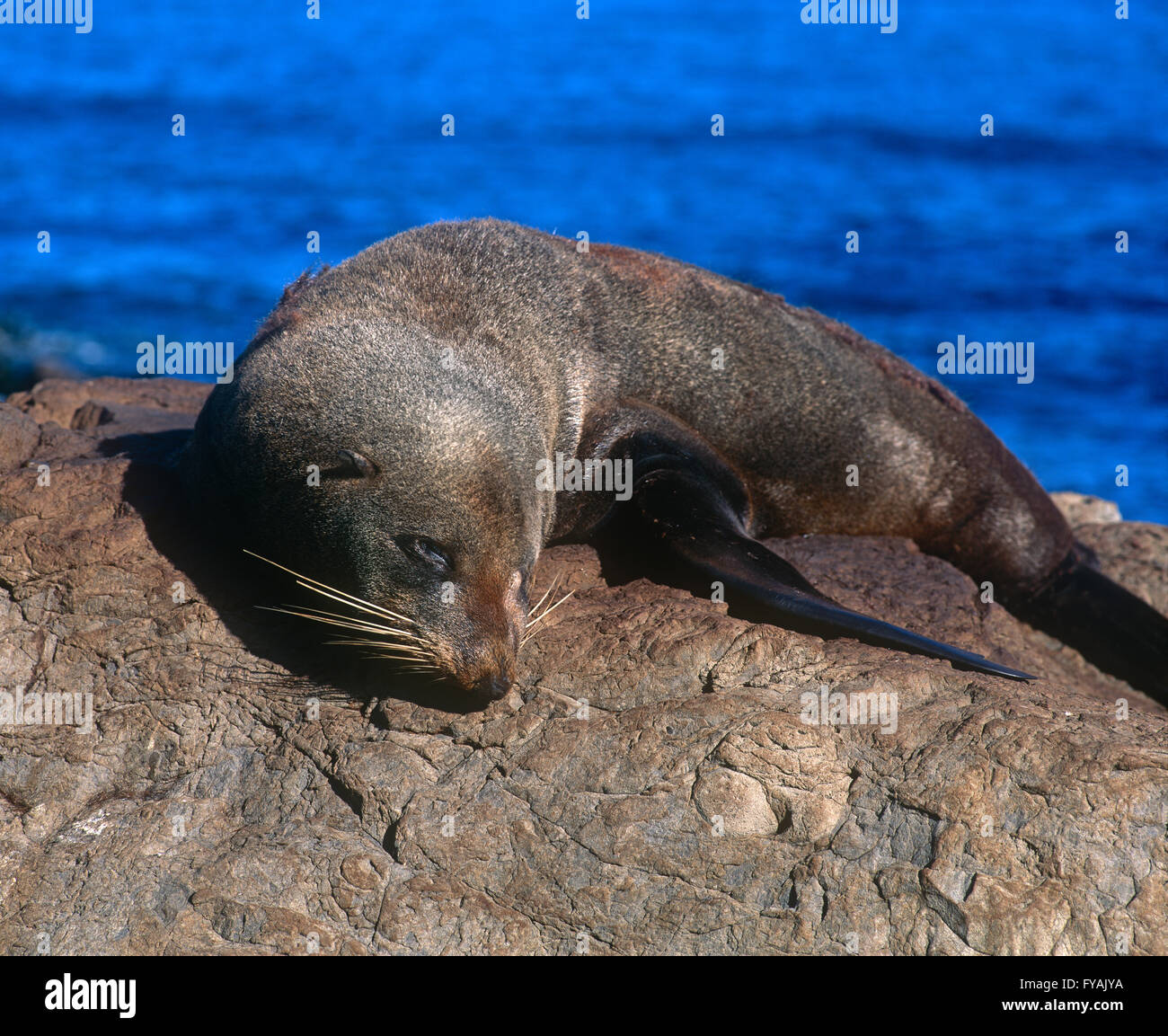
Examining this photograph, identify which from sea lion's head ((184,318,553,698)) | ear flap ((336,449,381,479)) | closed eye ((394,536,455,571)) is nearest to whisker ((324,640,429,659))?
sea lion's head ((184,318,553,698))

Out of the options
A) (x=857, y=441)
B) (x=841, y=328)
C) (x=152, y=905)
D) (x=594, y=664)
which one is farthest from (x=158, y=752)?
(x=841, y=328)

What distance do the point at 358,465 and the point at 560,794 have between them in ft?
5.23

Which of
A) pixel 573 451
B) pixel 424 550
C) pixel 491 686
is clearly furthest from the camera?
pixel 573 451

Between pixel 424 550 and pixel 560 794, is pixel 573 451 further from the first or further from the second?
pixel 560 794

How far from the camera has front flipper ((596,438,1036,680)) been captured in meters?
5.12

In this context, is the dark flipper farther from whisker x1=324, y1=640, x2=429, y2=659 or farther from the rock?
whisker x1=324, y1=640, x2=429, y2=659

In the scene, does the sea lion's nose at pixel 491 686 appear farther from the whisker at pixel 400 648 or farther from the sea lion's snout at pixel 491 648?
the whisker at pixel 400 648

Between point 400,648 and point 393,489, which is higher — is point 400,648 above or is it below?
below

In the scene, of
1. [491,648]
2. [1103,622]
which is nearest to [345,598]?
[491,648]

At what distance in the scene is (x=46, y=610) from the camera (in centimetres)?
560

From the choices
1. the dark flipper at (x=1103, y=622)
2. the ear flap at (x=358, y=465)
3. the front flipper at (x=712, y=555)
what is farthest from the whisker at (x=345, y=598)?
the dark flipper at (x=1103, y=622)

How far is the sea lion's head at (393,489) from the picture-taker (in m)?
4.98

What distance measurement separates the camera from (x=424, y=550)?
4996 mm

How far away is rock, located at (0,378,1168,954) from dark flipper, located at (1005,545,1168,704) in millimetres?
3032
